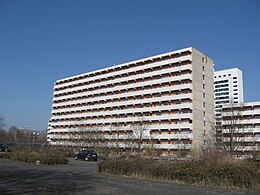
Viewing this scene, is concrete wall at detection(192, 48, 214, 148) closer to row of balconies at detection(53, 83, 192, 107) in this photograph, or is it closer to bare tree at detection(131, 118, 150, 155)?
row of balconies at detection(53, 83, 192, 107)

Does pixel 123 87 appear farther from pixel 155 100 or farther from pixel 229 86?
pixel 229 86

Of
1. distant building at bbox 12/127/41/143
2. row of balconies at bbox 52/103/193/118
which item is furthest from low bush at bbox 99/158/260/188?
row of balconies at bbox 52/103/193/118

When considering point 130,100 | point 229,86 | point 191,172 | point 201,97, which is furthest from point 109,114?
point 229,86

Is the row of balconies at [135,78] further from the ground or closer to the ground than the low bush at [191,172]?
further from the ground

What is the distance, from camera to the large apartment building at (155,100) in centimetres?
6894

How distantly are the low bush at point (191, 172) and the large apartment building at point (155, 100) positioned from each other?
48511 mm

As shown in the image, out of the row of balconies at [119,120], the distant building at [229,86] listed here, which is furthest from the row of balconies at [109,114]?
the distant building at [229,86]

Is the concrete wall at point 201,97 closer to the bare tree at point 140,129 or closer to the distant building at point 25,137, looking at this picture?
the bare tree at point 140,129

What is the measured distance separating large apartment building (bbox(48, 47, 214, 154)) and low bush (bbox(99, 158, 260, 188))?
48.5 meters

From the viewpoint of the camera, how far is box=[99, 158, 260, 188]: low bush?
13.8m

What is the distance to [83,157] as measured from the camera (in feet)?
131

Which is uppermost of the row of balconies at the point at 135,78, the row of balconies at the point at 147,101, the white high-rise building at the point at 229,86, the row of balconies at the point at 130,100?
the white high-rise building at the point at 229,86

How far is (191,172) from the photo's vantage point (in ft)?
49.2

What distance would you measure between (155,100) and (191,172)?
60005mm
